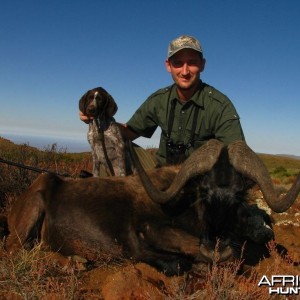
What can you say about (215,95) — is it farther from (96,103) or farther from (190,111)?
(96,103)

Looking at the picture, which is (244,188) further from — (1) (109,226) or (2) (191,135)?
(2) (191,135)

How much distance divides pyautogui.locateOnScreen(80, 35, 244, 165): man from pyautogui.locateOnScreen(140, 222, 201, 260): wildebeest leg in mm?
1642

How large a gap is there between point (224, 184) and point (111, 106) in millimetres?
3474

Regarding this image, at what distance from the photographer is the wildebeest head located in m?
4.36

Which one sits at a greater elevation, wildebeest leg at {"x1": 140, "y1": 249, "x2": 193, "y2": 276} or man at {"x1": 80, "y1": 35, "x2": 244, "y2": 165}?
man at {"x1": 80, "y1": 35, "x2": 244, "y2": 165}

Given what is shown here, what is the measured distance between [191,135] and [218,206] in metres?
2.26

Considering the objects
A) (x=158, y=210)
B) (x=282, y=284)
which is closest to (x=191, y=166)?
(x=158, y=210)

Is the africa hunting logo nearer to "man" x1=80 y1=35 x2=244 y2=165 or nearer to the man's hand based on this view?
"man" x1=80 y1=35 x2=244 y2=165

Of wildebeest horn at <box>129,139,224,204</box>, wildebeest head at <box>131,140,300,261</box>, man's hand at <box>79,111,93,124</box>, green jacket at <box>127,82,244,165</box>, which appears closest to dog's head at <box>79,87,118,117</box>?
man's hand at <box>79,111,93,124</box>

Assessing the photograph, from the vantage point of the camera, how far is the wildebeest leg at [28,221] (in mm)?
5137

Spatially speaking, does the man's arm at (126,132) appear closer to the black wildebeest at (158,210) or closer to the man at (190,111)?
the man at (190,111)

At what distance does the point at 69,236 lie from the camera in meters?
5.18

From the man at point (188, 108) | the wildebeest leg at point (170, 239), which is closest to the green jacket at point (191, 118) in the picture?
the man at point (188, 108)

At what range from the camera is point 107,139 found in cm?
764
